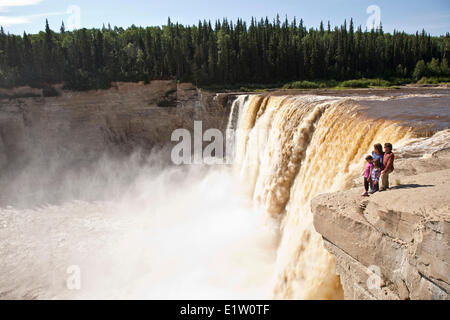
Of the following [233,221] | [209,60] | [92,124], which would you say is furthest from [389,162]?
[209,60]

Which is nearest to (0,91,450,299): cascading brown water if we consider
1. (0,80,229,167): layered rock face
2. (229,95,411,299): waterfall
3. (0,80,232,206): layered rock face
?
(229,95,411,299): waterfall

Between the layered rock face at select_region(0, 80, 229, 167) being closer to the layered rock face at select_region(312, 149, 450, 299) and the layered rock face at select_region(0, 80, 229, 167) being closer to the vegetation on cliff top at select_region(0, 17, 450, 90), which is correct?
the vegetation on cliff top at select_region(0, 17, 450, 90)

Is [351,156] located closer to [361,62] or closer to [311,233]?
[311,233]

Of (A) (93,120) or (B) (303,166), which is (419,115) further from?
(A) (93,120)

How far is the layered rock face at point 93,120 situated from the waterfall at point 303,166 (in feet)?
35.9

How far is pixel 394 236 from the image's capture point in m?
3.78

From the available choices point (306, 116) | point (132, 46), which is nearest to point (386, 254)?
point (306, 116)

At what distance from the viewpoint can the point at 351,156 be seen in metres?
8.22

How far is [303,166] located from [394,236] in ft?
23.2

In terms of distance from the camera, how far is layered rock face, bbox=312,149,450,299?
3.28 metres

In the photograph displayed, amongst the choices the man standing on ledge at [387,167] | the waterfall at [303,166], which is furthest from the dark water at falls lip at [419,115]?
the man standing on ledge at [387,167]

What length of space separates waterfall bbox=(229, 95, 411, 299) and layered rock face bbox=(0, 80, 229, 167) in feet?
35.9
